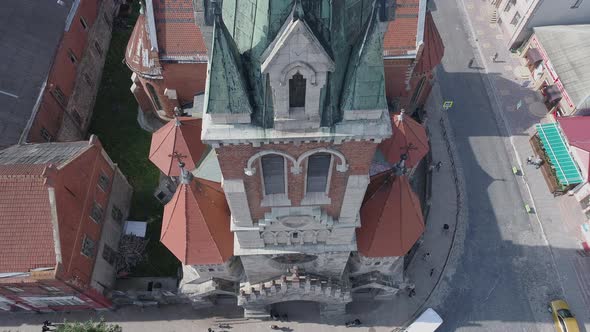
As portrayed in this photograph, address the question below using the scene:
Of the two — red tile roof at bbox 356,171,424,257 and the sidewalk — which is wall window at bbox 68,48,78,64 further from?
the sidewalk

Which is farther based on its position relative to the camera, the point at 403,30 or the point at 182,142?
the point at 403,30

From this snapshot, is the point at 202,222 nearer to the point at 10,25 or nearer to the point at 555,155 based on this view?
the point at 10,25

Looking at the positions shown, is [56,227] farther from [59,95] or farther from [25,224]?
[59,95]

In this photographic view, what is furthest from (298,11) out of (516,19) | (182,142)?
(516,19)

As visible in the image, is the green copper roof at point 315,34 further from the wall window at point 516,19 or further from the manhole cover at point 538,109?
the wall window at point 516,19

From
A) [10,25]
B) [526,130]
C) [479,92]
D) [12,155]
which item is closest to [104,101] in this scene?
[10,25]

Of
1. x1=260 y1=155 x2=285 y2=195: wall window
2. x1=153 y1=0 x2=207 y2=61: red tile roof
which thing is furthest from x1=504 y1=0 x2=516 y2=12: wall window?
x1=260 y1=155 x2=285 y2=195: wall window
